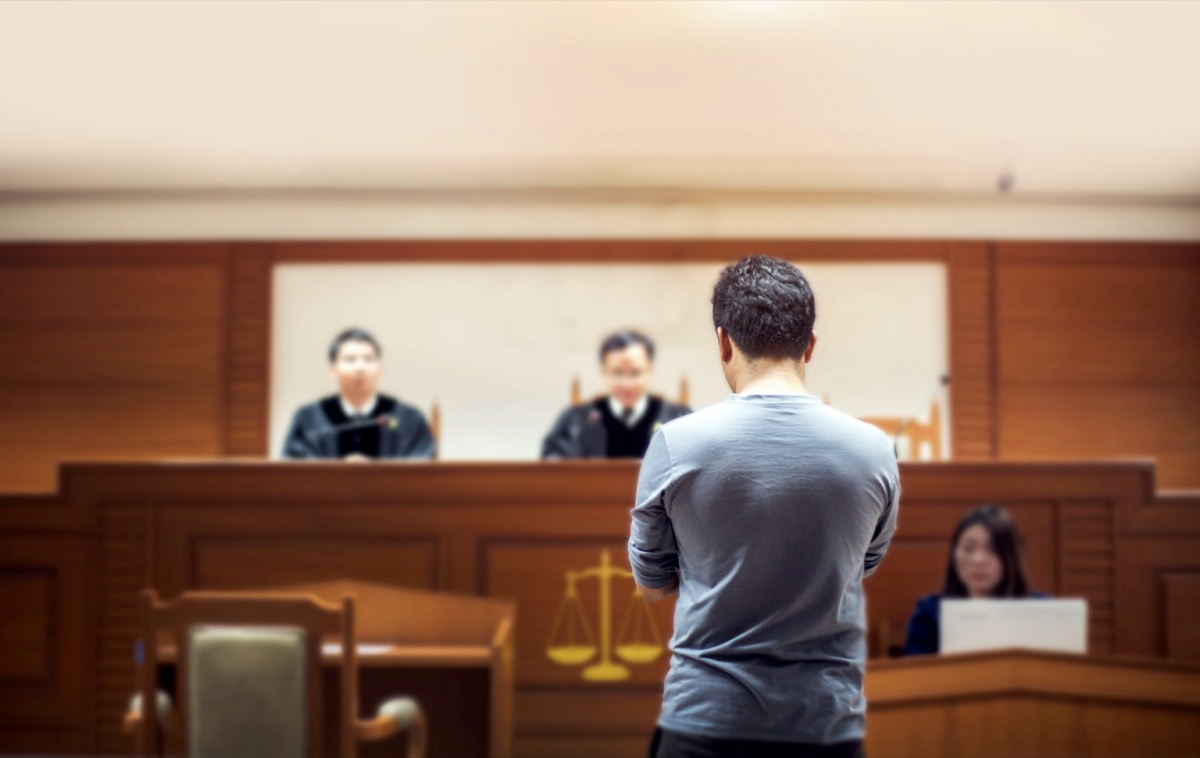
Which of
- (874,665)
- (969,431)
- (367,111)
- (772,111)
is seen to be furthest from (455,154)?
(874,665)

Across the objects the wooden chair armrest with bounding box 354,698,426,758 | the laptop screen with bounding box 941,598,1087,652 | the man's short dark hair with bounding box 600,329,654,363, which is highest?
the man's short dark hair with bounding box 600,329,654,363

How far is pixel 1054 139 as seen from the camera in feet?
17.3

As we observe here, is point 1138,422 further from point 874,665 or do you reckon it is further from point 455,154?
point 874,665

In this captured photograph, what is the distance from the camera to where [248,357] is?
6.27 m

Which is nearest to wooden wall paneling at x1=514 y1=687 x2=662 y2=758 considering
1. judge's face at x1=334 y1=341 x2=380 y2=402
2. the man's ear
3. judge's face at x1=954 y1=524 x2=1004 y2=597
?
judge's face at x1=954 y1=524 x2=1004 y2=597

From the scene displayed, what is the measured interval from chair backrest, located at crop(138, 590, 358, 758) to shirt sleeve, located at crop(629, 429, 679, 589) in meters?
1.24

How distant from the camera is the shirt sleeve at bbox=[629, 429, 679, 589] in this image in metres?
1.36

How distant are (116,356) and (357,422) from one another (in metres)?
2.25

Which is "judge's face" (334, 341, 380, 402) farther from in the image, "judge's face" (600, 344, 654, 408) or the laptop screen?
the laptop screen

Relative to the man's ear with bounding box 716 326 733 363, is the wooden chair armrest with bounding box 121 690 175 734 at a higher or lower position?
lower

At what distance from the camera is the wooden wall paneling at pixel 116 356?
20.6ft

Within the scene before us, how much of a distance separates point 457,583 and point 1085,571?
2060 mm

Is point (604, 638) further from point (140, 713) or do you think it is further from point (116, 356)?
point (116, 356)

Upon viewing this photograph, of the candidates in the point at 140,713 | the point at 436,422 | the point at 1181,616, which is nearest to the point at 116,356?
the point at 436,422
